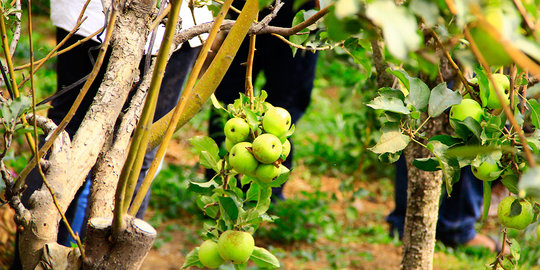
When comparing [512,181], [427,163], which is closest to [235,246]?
[427,163]

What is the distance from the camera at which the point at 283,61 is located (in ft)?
8.38

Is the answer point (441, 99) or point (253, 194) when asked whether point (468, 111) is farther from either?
point (253, 194)

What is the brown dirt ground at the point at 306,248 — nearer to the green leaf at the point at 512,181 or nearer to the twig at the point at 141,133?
the twig at the point at 141,133

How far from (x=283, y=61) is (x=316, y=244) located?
3.23 feet

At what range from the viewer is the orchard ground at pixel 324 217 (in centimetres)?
246

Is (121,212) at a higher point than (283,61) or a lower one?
higher

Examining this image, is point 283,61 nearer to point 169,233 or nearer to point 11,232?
point 169,233

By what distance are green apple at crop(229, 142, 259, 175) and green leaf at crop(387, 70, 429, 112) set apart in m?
0.28

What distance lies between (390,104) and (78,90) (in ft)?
3.19

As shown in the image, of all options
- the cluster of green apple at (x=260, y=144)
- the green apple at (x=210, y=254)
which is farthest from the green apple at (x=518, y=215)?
the green apple at (x=210, y=254)

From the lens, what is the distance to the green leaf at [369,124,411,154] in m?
0.85

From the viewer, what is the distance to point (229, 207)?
927 mm

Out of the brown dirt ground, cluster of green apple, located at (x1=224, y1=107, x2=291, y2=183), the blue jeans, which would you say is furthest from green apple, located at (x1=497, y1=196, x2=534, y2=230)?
the blue jeans

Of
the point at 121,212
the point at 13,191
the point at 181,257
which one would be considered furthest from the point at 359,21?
the point at 181,257
